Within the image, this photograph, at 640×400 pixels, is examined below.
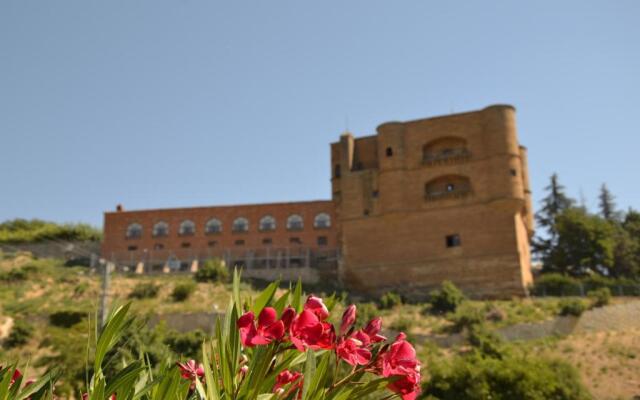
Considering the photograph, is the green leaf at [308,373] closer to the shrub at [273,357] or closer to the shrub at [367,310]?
the shrub at [273,357]

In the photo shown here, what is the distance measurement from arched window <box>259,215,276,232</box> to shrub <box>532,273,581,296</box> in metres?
19.1

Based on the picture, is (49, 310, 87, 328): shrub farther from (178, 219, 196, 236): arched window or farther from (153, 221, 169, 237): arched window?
(178, 219, 196, 236): arched window

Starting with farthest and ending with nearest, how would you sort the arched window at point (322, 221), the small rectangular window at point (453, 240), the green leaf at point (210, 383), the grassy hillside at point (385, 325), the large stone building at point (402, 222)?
the arched window at point (322, 221), the small rectangular window at point (453, 240), the large stone building at point (402, 222), the grassy hillside at point (385, 325), the green leaf at point (210, 383)

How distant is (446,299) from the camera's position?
33.5 meters

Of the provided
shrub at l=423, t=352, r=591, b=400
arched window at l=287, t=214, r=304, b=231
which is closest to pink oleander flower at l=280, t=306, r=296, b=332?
shrub at l=423, t=352, r=591, b=400

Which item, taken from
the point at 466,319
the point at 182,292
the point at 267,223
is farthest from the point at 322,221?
the point at 466,319

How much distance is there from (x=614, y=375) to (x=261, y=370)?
26.0 m

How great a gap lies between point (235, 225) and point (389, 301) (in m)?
15.1

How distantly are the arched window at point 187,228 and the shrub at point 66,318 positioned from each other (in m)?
13.9

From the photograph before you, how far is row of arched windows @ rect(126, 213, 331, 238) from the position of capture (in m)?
44.3

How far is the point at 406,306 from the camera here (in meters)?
34.8

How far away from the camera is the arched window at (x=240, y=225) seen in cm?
4484

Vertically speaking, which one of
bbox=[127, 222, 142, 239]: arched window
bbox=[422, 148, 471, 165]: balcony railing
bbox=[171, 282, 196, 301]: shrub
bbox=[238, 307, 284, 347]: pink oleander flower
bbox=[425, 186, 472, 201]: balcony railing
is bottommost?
bbox=[238, 307, 284, 347]: pink oleander flower

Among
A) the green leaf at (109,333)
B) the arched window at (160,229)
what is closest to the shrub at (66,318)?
the arched window at (160,229)
